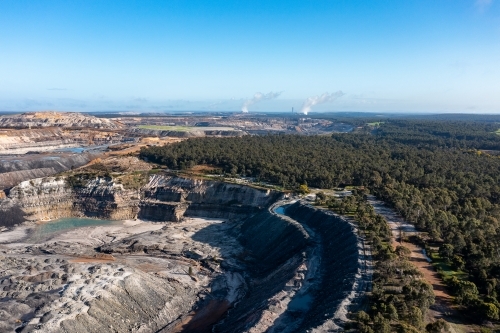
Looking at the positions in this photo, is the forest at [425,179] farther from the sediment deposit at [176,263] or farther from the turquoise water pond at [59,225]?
the turquoise water pond at [59,225]

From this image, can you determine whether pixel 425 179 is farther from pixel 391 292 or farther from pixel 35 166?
pixel 35 166

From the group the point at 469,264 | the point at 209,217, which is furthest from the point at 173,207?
the point at 469,264

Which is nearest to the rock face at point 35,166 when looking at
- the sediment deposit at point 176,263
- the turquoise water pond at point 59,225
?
the sediment deposit at point 176,263

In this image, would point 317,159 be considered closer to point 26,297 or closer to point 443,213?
point 443,213

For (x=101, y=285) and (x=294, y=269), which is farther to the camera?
(x=294, y=269)

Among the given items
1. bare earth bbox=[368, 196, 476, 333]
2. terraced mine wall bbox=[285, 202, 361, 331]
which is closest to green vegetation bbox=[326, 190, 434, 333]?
bare earth bbox=[368, 196, 476, 333]
